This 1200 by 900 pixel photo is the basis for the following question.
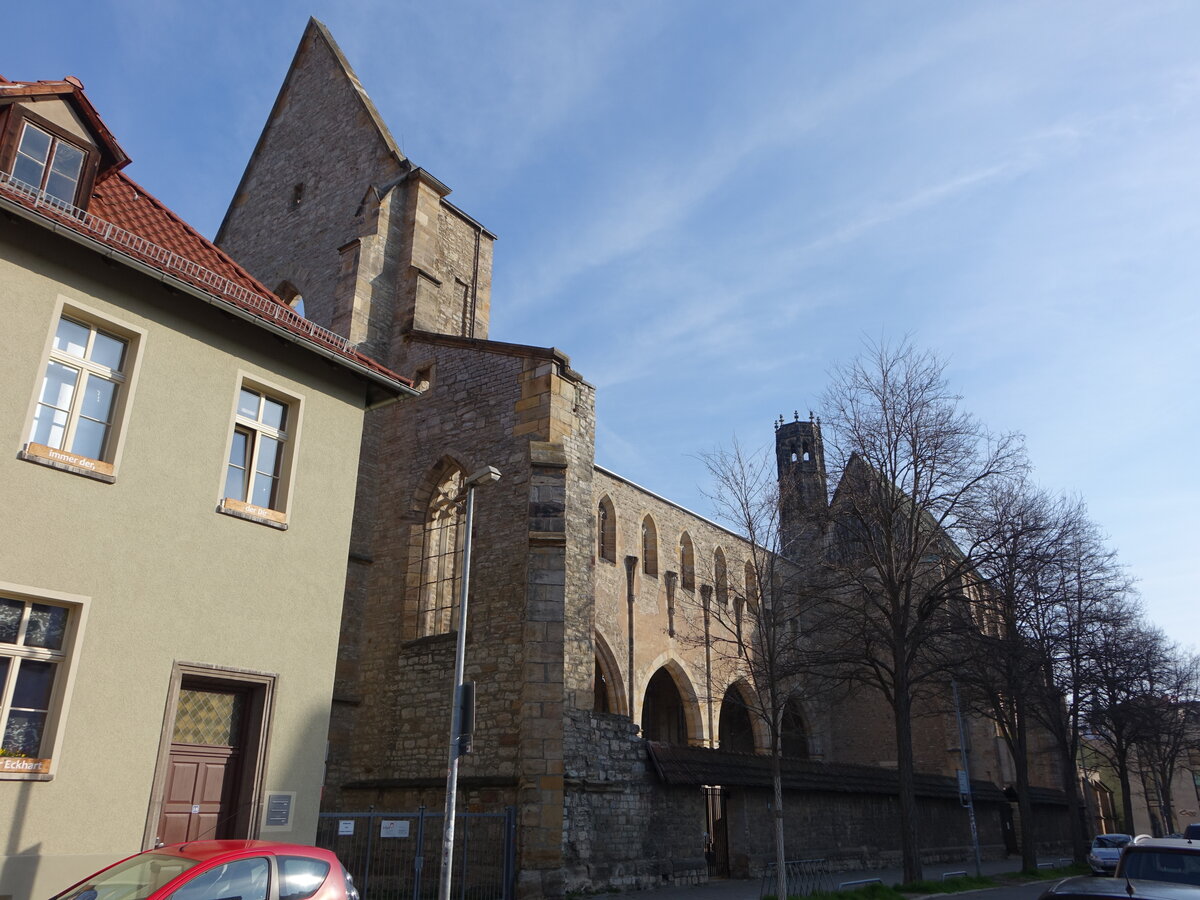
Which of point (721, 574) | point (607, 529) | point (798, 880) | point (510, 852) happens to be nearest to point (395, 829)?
point (510, 852)

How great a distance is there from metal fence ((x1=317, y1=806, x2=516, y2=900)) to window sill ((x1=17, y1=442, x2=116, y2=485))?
6.22 metres

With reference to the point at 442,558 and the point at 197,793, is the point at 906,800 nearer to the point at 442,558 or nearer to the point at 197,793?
the point at 442,558

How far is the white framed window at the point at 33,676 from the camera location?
7.95 metres

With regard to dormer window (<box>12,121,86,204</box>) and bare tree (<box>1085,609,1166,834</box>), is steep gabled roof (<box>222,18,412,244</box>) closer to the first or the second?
dormer window (<box>12,121,86,204</box>)

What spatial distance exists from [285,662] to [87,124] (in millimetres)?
6200

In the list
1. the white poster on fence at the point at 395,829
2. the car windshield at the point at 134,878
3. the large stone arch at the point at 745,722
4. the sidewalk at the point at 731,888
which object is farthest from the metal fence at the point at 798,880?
the large stone arch at the point at 745,722

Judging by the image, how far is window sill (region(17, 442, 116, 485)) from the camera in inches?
333

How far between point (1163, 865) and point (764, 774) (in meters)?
12.0

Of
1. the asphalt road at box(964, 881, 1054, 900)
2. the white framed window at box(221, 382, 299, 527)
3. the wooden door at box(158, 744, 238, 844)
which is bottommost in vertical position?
the asphalt road at box(964, 881, 1054, 900)

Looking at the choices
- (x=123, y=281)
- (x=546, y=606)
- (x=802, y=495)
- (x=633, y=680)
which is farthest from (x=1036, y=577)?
(x=123, y=281)

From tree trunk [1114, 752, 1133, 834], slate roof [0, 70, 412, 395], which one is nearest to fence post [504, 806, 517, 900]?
slate roof [0, 70, 412, 395]

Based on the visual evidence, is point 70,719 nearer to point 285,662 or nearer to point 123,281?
point 285,662

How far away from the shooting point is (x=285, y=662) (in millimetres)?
10055

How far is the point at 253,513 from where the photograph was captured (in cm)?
1008
